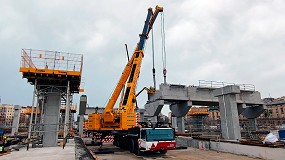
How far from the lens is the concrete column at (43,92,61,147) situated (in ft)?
52.2

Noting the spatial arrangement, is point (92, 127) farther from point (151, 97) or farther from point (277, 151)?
point (277, 151)

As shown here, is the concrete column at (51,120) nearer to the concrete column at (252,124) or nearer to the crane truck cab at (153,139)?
the crane truck cab at (153,139)

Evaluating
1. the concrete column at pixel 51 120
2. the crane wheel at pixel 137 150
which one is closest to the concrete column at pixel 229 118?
the crane wheel at pixel 137 150

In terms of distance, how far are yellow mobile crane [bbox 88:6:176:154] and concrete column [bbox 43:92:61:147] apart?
2.87 meters

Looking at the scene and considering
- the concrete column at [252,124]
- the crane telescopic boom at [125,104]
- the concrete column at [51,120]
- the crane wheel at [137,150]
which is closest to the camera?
the crane wheel at [137,150]

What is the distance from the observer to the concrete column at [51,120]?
52.2ft

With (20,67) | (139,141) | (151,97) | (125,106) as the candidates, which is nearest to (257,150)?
(139,141)

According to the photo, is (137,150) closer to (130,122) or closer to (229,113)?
(130,122)

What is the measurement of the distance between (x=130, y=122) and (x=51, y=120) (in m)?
7.01

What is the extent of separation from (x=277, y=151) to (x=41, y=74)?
655 inches

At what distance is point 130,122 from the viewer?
47.9 feet

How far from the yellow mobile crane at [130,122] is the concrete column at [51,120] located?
9.42 feet

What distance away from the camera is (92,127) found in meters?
16.4

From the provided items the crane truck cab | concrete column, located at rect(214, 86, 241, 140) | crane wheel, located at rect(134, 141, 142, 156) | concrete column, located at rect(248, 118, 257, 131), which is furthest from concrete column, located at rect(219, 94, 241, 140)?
concrete column, located at rect(248, 118, 257, 131)
